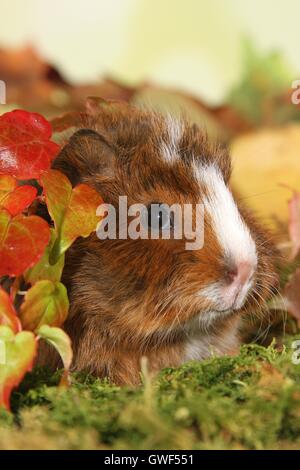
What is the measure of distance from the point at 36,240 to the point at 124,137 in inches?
13.8

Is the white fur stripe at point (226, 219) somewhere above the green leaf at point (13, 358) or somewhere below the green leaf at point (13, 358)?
above

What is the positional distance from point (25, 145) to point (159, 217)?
11.1 inches

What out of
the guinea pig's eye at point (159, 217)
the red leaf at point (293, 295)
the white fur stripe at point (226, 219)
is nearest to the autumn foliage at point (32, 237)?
the guinea pig's eye at point (159, 217)

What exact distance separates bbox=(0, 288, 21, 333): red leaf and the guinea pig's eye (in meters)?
0.32

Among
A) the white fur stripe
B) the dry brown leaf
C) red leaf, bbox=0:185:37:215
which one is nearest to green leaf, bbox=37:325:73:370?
red leaf, bbox=0:185:37:215

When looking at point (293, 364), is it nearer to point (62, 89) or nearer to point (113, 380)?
point (113, 380)

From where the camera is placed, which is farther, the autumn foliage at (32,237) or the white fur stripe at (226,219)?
the white fur stripe at (226,219)

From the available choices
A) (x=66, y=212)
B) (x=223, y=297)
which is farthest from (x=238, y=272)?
(x=66, y=212)

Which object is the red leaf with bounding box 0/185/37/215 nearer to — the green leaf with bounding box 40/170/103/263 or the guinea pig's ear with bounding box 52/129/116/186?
the green leaf with bounding box 40/170/103/263

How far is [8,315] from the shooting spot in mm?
1265

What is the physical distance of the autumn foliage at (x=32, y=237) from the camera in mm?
1241

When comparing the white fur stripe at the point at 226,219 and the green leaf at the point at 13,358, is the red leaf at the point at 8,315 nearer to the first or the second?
the green leaf at the point at 13,358

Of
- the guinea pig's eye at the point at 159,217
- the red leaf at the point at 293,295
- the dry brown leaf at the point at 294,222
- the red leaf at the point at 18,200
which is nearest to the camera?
the red leaf at the point at 18,200
